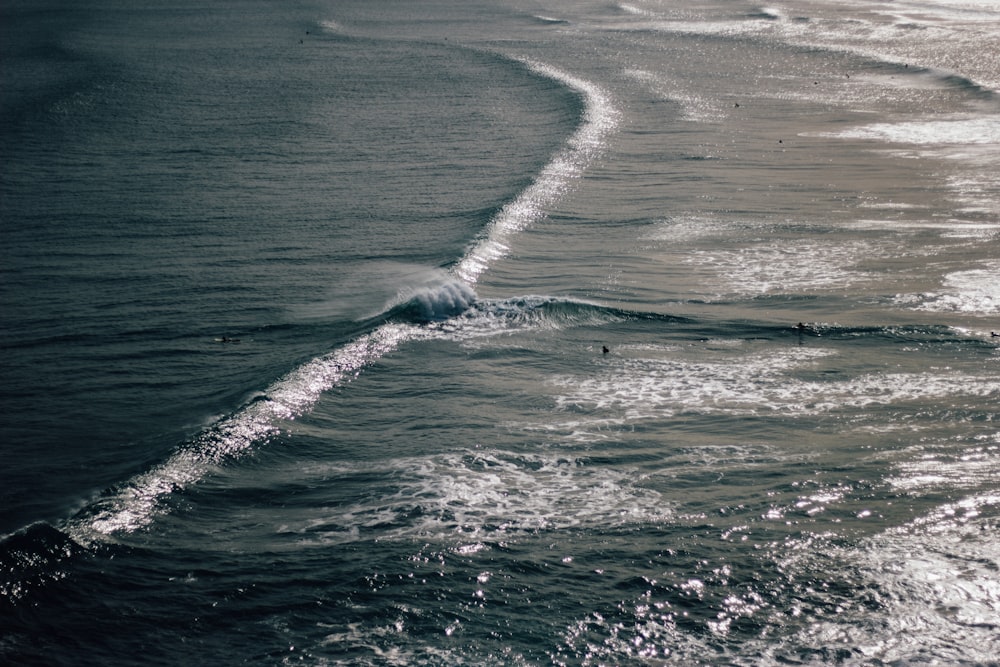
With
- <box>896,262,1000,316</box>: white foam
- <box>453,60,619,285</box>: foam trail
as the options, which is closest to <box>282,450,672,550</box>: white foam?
<box>453,60,619,285</box>: foam trail

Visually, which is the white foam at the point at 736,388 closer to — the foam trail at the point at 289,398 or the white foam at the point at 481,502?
the white foam at the point at 481,502

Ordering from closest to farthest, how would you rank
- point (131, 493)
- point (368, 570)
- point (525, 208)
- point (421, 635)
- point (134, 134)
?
point (421, 635), point (368, 570), point (131, 493), point (525, 208), point (134, 134)

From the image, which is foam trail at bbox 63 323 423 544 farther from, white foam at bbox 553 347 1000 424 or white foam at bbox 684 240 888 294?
white foam at bbox 684 240 888 294

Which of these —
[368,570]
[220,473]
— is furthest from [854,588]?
[220,473]

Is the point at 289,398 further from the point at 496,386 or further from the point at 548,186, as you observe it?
the point at 548,186

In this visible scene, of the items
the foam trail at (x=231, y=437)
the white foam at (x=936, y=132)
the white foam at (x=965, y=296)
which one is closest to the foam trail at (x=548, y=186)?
the foam trail at (x=231, y=437)

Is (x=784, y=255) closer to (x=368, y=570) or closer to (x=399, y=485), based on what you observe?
(x=399, y=485)

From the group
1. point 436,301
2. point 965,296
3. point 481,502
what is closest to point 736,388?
point 481,502

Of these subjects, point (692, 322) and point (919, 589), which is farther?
point (692, 322)
